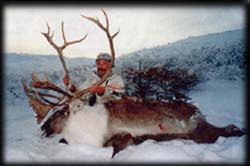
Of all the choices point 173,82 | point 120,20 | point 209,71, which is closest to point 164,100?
point 173,82

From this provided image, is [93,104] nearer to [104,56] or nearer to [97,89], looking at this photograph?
[97,89]

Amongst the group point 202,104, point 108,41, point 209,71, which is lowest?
point 202,104

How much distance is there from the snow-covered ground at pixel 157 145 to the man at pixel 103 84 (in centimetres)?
32

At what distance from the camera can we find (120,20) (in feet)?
10.9

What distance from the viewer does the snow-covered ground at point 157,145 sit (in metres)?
3.22

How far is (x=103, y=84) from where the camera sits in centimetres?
341

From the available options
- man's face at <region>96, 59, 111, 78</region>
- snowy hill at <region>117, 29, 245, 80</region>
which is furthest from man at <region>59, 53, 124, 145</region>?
snowy hill at <region>117, 29, 245, 80</region>

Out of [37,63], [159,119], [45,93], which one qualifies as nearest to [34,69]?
[37,63]

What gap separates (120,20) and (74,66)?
1.33 feet

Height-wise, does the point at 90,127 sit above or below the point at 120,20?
below

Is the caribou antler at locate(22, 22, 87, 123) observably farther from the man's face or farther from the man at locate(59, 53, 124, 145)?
the man's face

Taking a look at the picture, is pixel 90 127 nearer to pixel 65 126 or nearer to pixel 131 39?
pixel 65 126

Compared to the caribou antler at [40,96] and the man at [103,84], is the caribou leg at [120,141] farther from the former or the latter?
the caribou antler at [40,96]

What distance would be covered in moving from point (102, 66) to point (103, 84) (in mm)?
114
